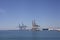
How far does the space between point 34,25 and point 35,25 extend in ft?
1.06

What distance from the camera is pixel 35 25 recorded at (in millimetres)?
20500

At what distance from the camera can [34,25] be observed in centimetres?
2022
